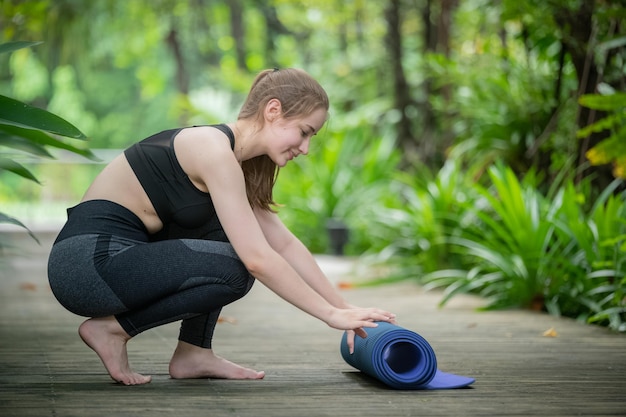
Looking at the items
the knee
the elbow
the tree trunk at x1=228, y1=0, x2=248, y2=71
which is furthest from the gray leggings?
the tree trunk at x1=228, y1=0, x2=248, y2=71

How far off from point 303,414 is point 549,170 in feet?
14.7

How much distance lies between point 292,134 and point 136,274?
23.0 inches

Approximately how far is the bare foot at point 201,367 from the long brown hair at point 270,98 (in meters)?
0.49

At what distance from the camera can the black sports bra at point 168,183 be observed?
9.16 ft

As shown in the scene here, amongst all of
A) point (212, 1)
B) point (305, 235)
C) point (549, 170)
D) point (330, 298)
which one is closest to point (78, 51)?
point (305, 235)

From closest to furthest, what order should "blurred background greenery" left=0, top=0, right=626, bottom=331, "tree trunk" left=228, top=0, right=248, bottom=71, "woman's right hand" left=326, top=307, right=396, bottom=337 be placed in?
"woman's right hand" left=326, top=307, right=396, bottom=337, "blurred background greenery" left=0, top=0, right=626, bottom=331, "tree trunk" left=228, top=0, right=248, bottom=71

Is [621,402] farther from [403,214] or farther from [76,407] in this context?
[403,214]

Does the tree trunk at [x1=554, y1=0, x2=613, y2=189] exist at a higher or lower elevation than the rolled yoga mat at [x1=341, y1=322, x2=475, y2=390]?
higher

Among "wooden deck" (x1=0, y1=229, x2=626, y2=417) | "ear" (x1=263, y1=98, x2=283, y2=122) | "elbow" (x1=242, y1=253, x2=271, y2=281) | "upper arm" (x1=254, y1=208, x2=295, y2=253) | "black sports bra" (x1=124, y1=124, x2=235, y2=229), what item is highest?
"ear" (x1=263, y1=98, x2=283, y2=122)

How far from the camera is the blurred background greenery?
4863 millimetres

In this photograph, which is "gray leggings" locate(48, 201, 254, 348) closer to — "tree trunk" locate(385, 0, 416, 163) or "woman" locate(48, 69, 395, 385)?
"woman" locate(48, 69, 395, 385)

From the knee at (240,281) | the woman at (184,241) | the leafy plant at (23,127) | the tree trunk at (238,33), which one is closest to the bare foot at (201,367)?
the woman at (184,241)

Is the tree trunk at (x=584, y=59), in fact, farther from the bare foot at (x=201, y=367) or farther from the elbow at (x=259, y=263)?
the elbow at (x=259, y=263)

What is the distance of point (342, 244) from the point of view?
926cm
